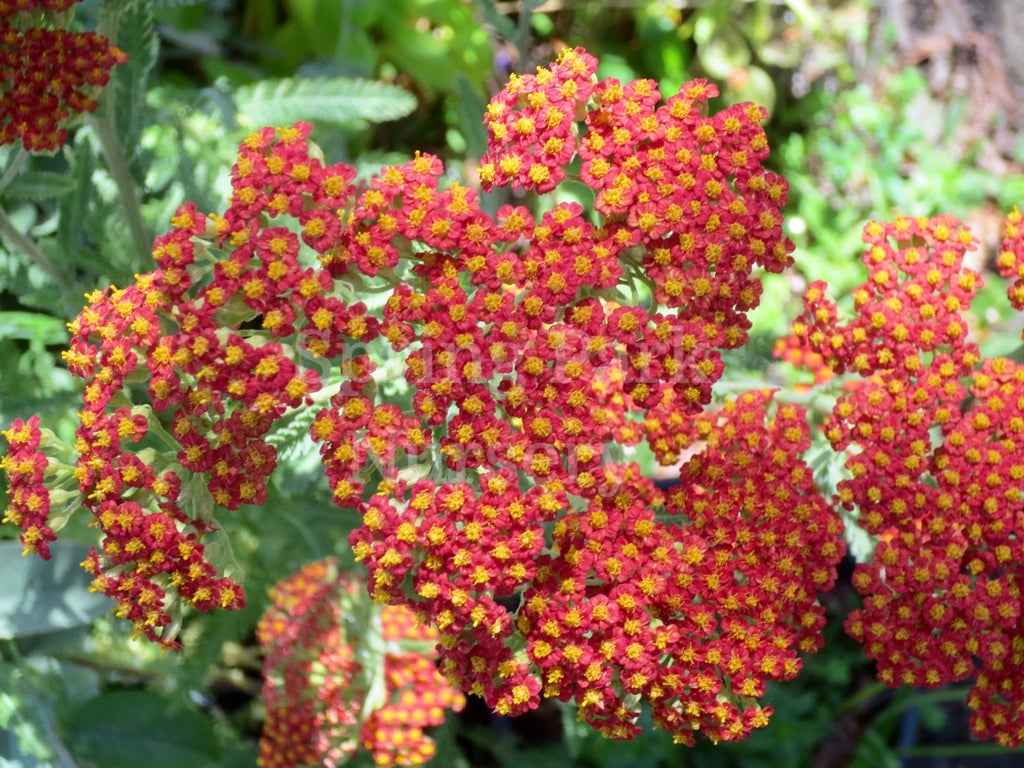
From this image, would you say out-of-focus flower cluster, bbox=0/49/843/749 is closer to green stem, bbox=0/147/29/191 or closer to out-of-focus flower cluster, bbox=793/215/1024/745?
out-of-focus flower cluster, bbox=793/215/1024/745

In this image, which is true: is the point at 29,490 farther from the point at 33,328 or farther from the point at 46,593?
the point at 33,328

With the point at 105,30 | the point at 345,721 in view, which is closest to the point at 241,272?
the point at 105,30

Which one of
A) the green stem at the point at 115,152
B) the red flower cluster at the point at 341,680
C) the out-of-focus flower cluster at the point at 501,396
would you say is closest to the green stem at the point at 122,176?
the green stem at the point at 115,152

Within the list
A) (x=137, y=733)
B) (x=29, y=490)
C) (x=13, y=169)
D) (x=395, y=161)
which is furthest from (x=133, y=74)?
(x=137, y=733)

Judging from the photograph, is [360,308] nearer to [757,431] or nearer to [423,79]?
[757,431]

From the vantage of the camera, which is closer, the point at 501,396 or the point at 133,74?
the point at 501,396

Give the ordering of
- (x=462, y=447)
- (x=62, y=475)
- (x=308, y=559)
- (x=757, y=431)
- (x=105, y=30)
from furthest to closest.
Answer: (x=308, y=559) → (x=105, y=30) → (x=757, y=431) → (x=62, y=475) → (x=462, y=447)

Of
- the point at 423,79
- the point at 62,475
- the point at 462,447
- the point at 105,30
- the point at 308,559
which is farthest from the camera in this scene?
the point at 423,79
